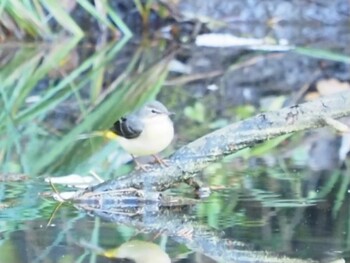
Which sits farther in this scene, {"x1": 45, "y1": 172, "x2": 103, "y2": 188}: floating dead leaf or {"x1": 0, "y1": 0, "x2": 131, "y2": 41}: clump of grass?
{"x1": 0, "y1": 0, "x2": 131, "y2": 41}: clump of grass

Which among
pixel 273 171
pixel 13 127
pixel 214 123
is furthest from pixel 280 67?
pixel 273 171

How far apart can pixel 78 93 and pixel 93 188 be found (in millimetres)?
3292

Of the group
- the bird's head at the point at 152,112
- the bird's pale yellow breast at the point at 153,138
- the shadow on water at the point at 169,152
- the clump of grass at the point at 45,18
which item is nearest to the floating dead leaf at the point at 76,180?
the shadow on water at the point at 169,152

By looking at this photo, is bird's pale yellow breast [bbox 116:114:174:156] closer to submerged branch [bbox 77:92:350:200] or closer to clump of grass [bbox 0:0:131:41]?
submerged branch [bbox 77:92:350:200]

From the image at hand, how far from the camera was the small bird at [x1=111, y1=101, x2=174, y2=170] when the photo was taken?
423cm

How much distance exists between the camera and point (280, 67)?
28.8ft

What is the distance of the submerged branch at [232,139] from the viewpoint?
3801mm

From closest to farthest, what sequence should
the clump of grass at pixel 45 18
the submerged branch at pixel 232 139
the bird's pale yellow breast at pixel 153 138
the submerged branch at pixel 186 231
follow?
the submerged branch at pixel 186 231
the submerged branch at pixel 232 139
the bird's pale yellow breast at pixel 153 138
the clump of grass at pixel 45 18

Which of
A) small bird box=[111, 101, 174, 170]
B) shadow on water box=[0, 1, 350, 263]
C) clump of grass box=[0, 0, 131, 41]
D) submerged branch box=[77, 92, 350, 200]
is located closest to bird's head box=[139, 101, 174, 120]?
small bird box=[111, 101, 174, 170]

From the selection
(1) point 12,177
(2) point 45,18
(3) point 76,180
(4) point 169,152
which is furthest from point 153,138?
(2) point 45,18

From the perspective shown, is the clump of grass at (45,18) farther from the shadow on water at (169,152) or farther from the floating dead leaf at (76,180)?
the floating dead leaf at (76,180)

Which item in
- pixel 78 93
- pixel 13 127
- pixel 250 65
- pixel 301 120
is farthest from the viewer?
pixel 250 65

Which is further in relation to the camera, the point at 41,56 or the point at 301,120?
the point at 41,56

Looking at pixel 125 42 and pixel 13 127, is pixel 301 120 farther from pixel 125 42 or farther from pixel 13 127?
pixel 125 42
